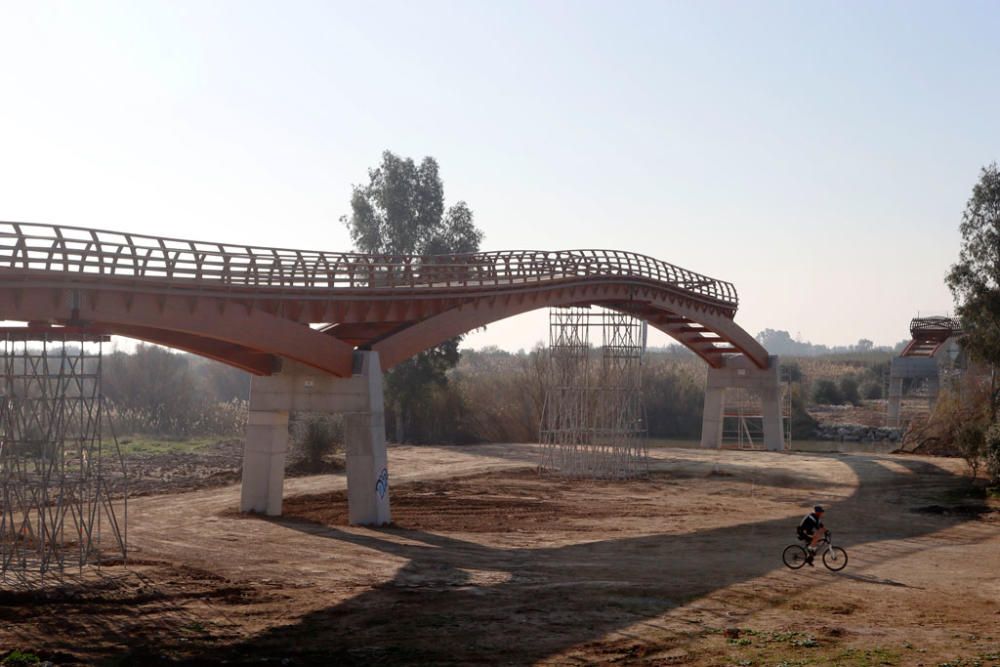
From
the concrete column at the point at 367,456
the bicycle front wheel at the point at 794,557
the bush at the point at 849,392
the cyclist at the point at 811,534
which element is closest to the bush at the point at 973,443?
the bicycle front wheel at the point at 794,557

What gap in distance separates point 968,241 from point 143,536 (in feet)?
108

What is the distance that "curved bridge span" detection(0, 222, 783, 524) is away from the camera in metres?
27.9

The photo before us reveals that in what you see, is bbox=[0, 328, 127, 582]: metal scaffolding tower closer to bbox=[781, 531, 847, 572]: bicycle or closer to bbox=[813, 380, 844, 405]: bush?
bbox=[781, 531, 847, 572]: bicycle

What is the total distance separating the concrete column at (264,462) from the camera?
36656mm

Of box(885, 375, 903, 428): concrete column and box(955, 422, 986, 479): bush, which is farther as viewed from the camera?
box(885, 375, 903, 428): concrete column

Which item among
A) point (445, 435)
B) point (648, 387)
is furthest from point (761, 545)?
point (648, 387)

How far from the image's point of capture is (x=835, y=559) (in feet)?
93.0

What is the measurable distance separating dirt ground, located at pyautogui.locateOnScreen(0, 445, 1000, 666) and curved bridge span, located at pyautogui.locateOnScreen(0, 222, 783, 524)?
2814 mm

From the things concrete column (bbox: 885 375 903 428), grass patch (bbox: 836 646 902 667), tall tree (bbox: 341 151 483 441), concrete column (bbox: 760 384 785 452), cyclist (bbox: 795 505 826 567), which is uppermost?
tall tree (bbox: 341 151 483 441)

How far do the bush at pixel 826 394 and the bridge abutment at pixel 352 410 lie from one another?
270 feet

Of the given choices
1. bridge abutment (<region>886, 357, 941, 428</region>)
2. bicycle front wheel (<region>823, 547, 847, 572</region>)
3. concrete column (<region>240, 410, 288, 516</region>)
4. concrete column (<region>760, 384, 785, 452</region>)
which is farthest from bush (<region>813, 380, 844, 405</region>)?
bicycle front wheel (<region>823, 547, 847, 572</region>)

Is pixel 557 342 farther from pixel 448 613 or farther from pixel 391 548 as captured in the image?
pixel 448 613

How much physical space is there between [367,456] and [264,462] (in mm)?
3810

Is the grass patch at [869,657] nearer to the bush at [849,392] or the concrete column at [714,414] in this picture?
the concrete column at [714,414]
